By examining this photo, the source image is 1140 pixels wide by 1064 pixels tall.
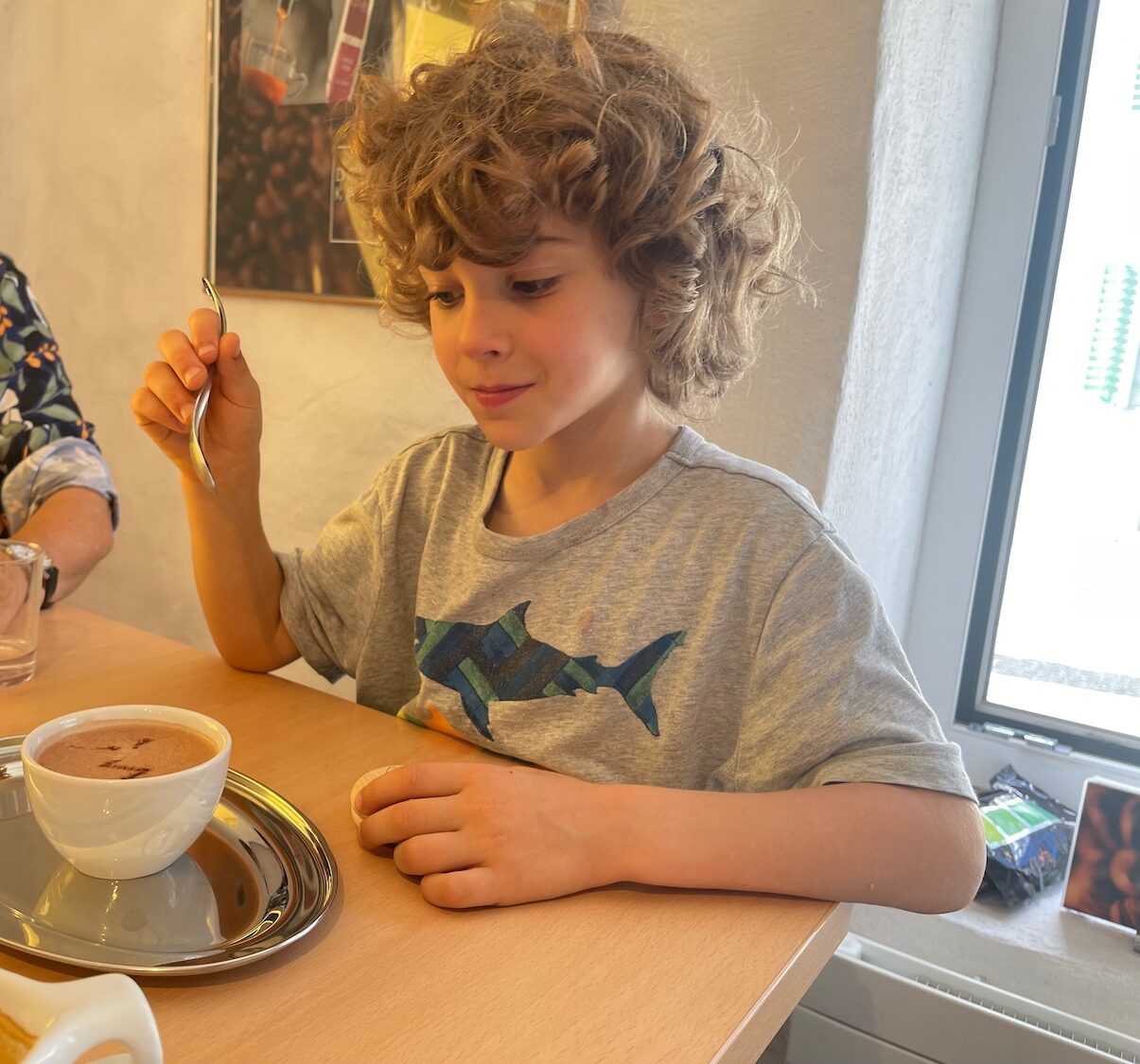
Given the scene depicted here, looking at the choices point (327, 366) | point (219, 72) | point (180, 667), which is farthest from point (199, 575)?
point (219, 72)

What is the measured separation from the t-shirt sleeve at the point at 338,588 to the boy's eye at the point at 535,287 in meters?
0.30

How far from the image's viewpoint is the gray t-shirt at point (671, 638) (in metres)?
0.72

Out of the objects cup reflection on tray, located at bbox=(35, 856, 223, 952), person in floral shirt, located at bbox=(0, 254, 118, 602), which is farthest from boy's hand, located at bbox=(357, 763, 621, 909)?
person in floral shirt, located at bbox=(0, 254, 118, 602)

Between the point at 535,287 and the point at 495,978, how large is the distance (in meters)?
0.50

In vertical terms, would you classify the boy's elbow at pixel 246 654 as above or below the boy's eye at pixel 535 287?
below

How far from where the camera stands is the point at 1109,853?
1231 mm

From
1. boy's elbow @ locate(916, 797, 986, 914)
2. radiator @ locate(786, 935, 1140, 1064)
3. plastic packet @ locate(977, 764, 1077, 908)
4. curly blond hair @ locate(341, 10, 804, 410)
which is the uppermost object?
curly blond hair @ locate(341, 10, 804, 410)

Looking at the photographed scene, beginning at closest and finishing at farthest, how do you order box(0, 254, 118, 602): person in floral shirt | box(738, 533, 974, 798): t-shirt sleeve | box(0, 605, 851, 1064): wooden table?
1. box(0, 605, 851, 1064): wooden table
2. box(738, 533, 974, 798): t-shirt sleeve
3. box(0, 254, 118, 602): person in floral shirt

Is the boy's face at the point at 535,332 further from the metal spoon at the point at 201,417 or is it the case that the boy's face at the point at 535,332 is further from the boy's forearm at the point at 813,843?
the boy's forearm at the point at 813,843

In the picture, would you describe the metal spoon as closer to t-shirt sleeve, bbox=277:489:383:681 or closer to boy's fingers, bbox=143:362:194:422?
boy's fingers, bbox=143:362:194:422

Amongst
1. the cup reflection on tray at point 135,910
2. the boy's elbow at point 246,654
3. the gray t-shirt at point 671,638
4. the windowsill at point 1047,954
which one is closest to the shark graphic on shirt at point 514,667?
the gray t-shirt at point 671,638

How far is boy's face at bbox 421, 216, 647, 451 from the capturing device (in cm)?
77

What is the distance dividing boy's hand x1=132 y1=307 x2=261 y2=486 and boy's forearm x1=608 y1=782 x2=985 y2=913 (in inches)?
18.0

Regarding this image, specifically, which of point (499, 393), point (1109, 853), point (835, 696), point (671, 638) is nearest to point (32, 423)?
point (499, 393)
